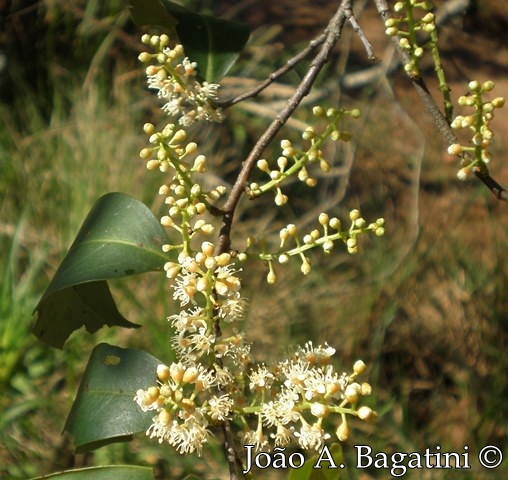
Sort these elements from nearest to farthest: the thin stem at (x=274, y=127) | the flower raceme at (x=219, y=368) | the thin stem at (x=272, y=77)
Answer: the flower raceme at (x=219, y=368) < the thin stem at (x=274, y=127) < the thin stem at (x=272, y=77)

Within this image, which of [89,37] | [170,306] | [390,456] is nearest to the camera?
[390,456]

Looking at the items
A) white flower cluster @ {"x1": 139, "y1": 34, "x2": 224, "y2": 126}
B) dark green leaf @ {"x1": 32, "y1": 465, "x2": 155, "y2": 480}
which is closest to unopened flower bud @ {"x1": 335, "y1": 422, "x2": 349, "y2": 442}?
dark green leaf @ {"x1": 32, "y1": 465, "x2": 155, "y2": 480}

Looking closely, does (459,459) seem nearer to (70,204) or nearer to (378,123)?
(70,204)

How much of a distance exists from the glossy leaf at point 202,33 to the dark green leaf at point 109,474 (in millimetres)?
461

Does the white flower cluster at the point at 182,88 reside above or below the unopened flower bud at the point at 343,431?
above

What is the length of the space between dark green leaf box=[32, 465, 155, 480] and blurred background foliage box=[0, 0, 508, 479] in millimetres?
1116

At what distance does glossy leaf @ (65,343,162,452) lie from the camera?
27.7 inches

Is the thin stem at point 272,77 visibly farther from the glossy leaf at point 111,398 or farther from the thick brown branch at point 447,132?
the glossy leaf at point 111,398

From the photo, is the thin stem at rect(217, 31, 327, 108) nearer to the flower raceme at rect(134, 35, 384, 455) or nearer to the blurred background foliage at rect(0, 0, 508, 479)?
the flower raceme at rect(134, 35, 384, 455)

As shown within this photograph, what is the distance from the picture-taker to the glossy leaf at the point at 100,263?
2.52ft

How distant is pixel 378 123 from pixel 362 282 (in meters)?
0.96

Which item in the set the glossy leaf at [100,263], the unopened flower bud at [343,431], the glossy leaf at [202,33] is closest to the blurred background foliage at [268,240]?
the glossy leaf at [202,33]

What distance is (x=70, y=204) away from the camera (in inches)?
97.9

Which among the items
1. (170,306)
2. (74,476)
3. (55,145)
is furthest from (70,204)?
(74,476)
